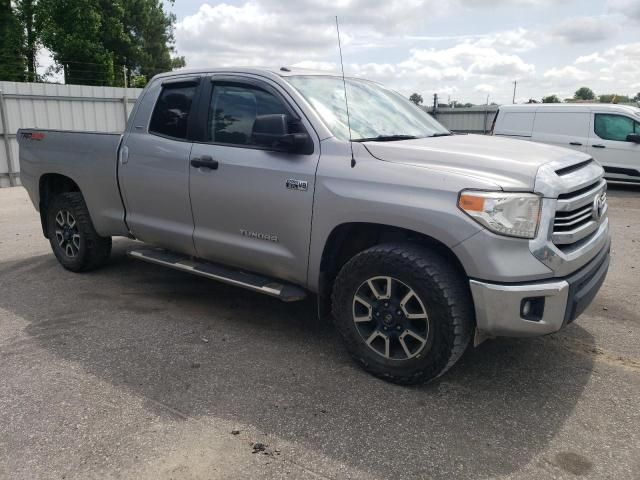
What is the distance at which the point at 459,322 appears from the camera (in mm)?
2994

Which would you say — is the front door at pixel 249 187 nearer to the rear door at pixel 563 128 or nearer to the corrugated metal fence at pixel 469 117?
the rear door at pixel 563 128

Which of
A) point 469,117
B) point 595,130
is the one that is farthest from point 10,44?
point 595,130

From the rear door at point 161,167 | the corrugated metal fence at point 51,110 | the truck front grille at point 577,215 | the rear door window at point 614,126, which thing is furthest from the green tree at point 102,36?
the truck front grille at point 577,215

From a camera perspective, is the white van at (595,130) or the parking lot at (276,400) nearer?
the parking lot at (276,400)

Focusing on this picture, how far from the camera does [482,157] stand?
3092 mm

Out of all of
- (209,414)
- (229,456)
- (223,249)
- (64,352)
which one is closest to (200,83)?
(223,249)

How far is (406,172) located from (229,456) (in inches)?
68.6

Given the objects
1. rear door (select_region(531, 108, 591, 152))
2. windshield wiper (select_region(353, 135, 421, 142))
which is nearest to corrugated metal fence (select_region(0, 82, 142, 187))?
rear door (select_region(531, 108, 591, 152))

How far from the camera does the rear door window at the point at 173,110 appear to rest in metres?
4.30

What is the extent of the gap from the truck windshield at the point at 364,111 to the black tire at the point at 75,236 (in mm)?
2573

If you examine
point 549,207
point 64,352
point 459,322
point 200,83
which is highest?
point 200,83

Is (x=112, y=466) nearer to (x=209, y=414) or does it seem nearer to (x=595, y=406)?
(x=209, y=414)

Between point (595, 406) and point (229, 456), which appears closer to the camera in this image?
point (229, 456)

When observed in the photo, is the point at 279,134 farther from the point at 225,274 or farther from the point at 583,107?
the point at 583,107
